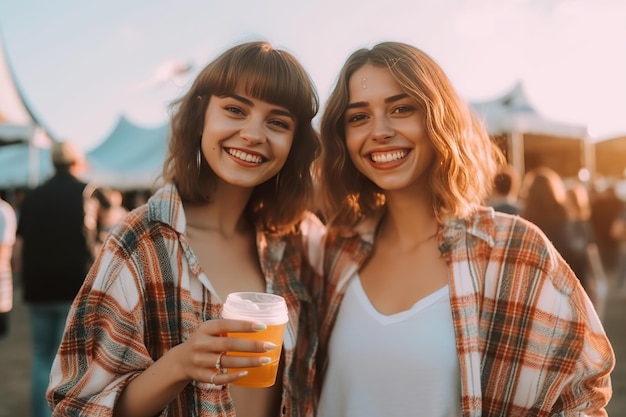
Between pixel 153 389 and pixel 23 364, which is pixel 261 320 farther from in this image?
pixel 23 364

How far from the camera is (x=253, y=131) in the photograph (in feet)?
5.90

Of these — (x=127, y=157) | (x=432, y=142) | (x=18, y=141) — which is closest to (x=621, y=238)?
(x=432, y=142)

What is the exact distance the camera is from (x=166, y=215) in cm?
173

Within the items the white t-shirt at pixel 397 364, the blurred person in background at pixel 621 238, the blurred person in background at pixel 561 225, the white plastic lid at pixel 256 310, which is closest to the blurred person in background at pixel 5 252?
the white t-shirt at pixel 397 364

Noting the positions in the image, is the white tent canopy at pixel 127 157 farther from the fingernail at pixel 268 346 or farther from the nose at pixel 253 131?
the fingernail at pixel 268 346

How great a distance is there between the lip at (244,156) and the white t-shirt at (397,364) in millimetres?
636

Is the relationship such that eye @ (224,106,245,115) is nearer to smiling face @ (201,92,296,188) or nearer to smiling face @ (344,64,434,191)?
smiling face @ (201,92,296,188)

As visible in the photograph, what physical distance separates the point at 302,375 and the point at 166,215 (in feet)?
2.51

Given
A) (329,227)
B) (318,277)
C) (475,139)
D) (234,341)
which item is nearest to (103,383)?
(234,341)

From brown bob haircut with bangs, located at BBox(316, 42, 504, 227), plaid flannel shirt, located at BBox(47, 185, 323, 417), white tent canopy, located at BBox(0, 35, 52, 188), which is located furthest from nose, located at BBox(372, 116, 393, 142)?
white tent canopy, located at BBox(0, 35, 52, 188)

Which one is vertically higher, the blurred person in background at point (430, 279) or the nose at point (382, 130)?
the nose at point (382, 130)

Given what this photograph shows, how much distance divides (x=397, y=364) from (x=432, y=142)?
797 millimetres

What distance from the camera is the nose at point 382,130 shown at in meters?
1.88

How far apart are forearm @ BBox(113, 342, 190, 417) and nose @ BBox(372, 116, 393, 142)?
0.99m
